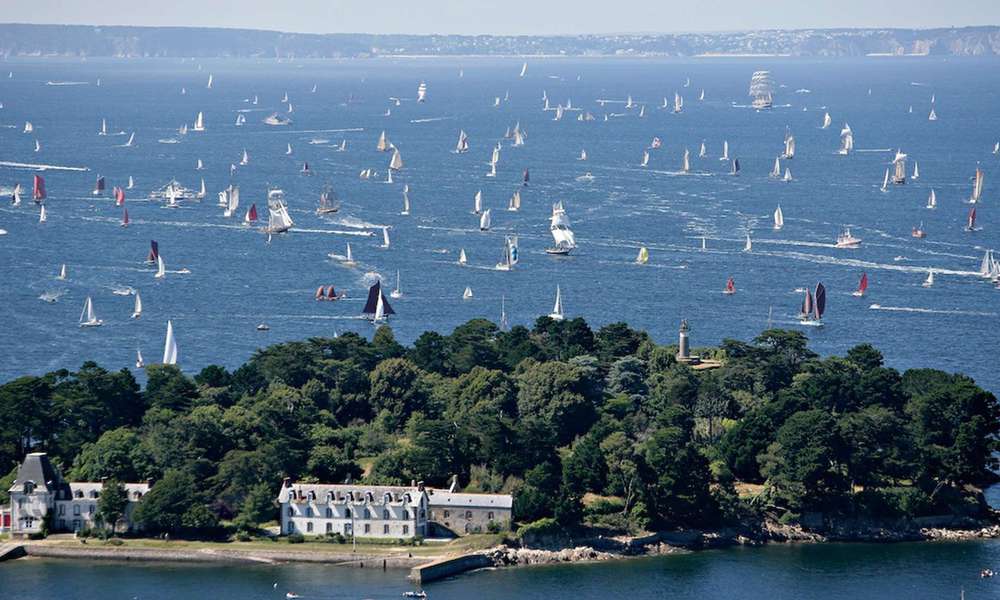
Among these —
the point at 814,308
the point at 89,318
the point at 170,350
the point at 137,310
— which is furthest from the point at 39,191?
the point at 814,308

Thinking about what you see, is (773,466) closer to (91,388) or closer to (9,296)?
(91,388)

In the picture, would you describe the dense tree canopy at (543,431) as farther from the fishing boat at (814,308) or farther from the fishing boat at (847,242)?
the fishing boat at (847,242)

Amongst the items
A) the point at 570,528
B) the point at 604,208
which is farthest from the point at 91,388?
the point at 604,208

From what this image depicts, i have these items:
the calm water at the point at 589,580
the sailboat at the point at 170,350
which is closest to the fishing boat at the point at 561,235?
the sailboat at the point at 170,350

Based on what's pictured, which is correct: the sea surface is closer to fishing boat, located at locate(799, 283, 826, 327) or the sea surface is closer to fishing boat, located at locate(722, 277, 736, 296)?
fishing boat, located at locate(722, 277, 736, 296)

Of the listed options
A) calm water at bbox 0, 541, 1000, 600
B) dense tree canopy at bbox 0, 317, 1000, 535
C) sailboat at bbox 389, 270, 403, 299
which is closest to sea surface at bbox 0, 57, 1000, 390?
sailboat at bbox 389, 270, 403, 299

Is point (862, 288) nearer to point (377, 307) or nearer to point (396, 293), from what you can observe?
point (396, 293)
